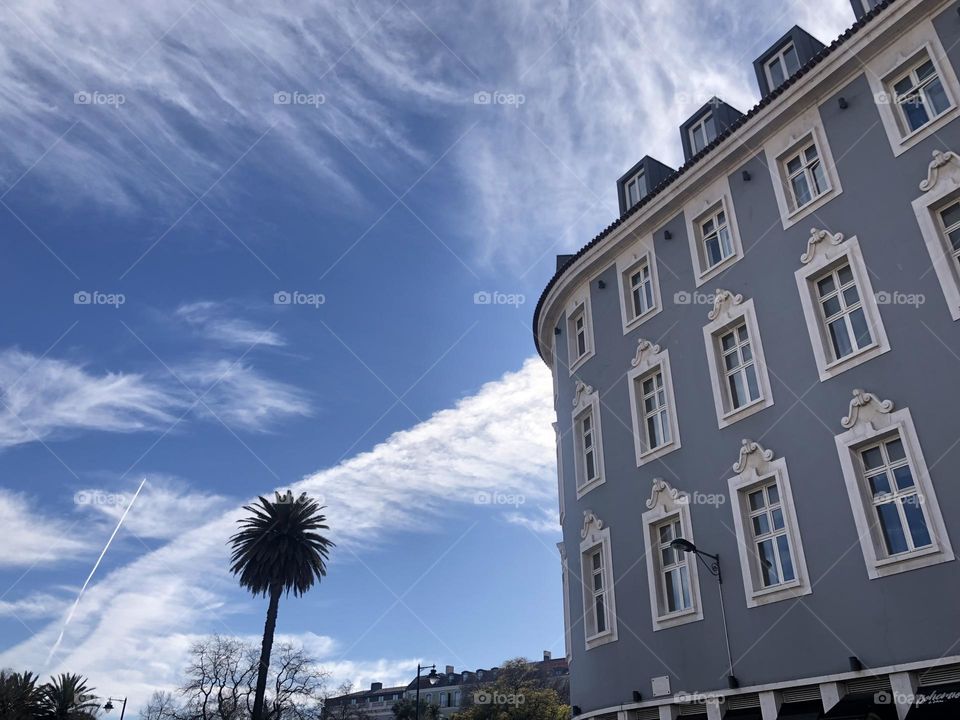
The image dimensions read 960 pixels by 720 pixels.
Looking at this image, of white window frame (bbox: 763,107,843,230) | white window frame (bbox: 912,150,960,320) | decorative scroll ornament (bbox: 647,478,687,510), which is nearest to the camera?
white window frame (bbox: 912,150,960,320)

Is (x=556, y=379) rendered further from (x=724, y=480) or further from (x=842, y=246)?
(x=842, y=246)

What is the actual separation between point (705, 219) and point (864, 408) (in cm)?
785

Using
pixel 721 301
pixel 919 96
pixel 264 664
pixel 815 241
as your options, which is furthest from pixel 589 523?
pixel 264 664

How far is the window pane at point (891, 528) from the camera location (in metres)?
13.5

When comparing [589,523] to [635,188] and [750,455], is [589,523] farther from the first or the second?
[635,188]

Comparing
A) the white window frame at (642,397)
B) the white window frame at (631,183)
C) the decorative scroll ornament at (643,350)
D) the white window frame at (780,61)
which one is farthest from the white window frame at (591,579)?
the white window frame at (780,61)

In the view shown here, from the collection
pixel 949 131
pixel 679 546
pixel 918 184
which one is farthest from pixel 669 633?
pixel 949 131

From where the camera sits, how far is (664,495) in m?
18.8

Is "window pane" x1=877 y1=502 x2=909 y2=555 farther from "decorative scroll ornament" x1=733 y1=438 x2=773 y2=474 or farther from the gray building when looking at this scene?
"decorative scroll ornament" x1=733 y1=438 x2=773 y2=474

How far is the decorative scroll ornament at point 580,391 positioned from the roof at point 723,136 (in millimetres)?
4119

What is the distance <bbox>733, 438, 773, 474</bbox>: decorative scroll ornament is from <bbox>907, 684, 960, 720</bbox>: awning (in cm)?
541

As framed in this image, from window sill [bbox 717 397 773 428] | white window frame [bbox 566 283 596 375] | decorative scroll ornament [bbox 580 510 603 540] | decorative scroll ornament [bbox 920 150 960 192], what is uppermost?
white window frame [bbox 566 283 596 375]

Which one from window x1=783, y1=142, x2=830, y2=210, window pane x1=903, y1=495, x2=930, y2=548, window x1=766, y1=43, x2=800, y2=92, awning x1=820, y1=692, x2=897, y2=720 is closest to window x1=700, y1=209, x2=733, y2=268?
window x1=783, y1=142, x2=830, y2=210

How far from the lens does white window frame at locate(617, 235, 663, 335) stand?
2136 cm
